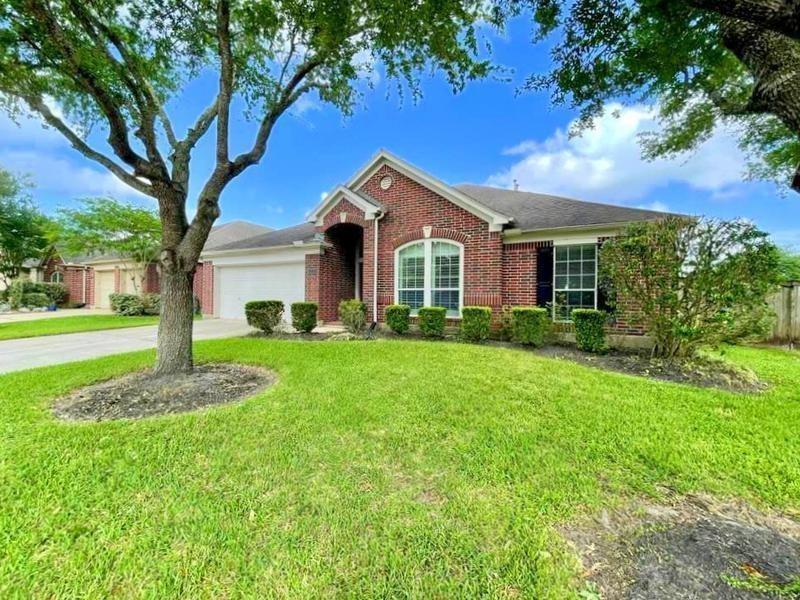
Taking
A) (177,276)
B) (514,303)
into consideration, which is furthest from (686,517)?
(514,303)

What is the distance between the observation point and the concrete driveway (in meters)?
7.55

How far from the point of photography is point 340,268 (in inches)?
511

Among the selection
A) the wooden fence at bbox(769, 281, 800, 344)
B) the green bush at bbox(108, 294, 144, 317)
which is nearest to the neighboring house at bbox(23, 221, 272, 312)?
the green bush at bbox(108, 294, 144, 317)

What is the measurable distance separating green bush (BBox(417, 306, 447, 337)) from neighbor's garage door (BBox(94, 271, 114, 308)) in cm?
2327

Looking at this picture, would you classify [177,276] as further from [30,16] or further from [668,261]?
[668,261]

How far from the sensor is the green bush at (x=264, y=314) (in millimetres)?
10602

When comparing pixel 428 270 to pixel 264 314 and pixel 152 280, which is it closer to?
pixel 264 314

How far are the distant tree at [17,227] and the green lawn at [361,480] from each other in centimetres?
2871

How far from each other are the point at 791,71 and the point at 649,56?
14.4ft

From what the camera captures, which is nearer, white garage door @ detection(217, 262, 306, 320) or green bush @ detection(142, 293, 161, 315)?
white garage door @ detection(217, 262, 306, 320)

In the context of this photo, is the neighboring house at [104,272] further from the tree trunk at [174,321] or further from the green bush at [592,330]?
the green bush at [592,330]

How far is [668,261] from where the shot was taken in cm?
654

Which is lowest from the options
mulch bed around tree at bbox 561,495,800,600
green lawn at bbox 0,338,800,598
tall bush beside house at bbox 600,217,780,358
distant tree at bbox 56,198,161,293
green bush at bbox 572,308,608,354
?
mulch bed around tree at bbox 561,495,800,600

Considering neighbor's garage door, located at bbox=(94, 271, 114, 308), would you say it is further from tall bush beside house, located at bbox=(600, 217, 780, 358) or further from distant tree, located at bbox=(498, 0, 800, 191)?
tall bush beside house, located at bbox=(600, 217, 780, 358)
